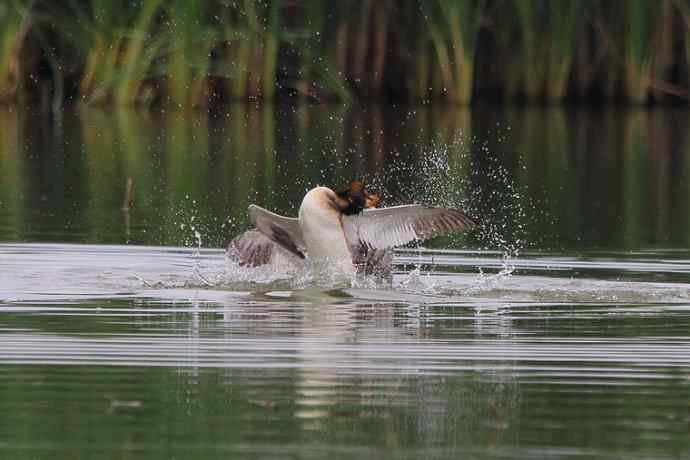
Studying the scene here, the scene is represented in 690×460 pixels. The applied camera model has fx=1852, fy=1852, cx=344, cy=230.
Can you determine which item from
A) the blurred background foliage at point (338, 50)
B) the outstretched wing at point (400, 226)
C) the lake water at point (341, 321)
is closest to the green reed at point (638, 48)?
the blurred background foliage at point (338, 50)

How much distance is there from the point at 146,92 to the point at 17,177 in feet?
33.0

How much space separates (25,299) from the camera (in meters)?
10.1

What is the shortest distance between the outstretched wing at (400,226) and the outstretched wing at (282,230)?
12.3 inches

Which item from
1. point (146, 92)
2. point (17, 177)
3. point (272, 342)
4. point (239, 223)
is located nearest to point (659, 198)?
point (239, 223)

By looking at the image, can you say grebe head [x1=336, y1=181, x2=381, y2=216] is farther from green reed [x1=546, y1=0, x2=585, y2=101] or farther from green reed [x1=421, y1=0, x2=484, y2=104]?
green reed [x1=546, y1=0, x2=585, y2=101]

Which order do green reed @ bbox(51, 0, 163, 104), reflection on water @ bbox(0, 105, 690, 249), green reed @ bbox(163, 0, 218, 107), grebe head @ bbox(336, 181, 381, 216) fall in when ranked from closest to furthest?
1. grebe head @ bbox(336, 181, 381, 216)
2. reflection on water @ bbox(0, 105, 690, 249)
3. green reed @ bbox(163, 0, 218, 107)
4. green reed @ bbox(51, 0, 163, 104)

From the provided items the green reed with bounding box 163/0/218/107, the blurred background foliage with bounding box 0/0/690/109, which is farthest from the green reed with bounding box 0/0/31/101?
the green reed with bounding box 163/0/218/107

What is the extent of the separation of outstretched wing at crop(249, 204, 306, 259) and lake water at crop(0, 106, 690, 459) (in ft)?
0.72

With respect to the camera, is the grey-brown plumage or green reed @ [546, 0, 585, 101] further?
green reed @ [546, 0, 585, 101]

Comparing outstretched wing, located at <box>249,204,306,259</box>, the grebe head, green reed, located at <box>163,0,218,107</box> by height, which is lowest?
outstretched wing, located at <box>249,204,306,259</box>

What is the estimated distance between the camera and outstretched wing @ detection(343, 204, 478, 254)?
38.2 ft

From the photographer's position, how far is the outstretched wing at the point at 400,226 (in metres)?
11.6

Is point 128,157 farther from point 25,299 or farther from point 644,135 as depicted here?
point 25,299

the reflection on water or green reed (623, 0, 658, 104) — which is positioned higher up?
green reed (623, 0, 658, 104)
